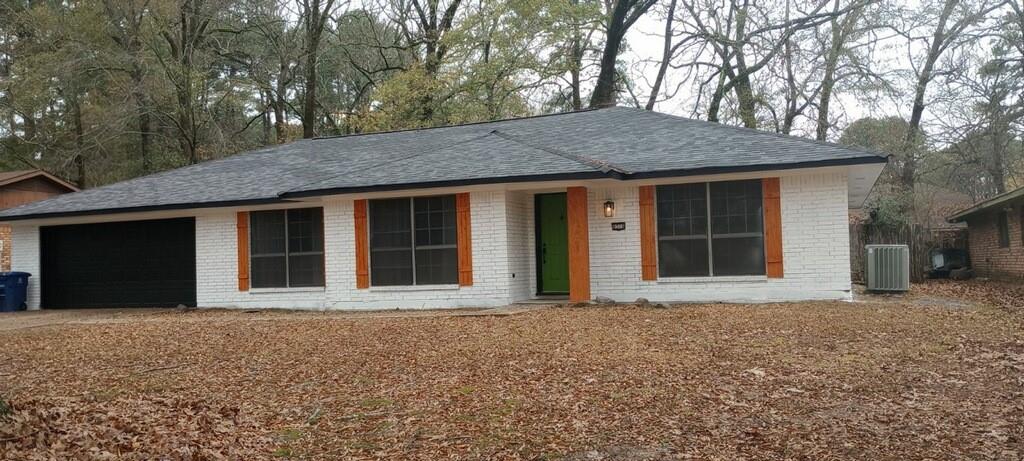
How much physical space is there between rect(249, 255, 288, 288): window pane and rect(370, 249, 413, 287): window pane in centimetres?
218

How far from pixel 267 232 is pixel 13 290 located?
643 cm

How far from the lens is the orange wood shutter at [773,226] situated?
12094 millimetres

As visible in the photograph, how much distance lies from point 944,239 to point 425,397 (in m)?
20.3

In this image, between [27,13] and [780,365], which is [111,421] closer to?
[780,365]

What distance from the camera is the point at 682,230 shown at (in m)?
12.6

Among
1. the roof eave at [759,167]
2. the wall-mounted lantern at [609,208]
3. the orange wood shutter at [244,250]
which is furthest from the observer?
the orange wood shutter at [244,250]

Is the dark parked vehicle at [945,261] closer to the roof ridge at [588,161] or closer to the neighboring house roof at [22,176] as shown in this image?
the roof ridge at [588,161]

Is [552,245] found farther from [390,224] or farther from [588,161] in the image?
[390,224]

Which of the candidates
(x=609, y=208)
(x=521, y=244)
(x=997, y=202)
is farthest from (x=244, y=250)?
(x=997, y=202)

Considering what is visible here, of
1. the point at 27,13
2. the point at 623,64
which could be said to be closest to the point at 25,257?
the point at 27,13

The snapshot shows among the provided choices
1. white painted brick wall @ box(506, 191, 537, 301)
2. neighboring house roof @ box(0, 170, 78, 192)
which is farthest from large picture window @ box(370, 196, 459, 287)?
neighboring house roof @ box(0, 170, 78, 192)

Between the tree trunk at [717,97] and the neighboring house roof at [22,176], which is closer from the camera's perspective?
the neighboring house roof at [22,176]

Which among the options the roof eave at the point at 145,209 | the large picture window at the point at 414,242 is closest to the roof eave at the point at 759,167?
the large picture window at the point at 414,242

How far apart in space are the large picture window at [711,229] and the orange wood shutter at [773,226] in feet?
0.38
